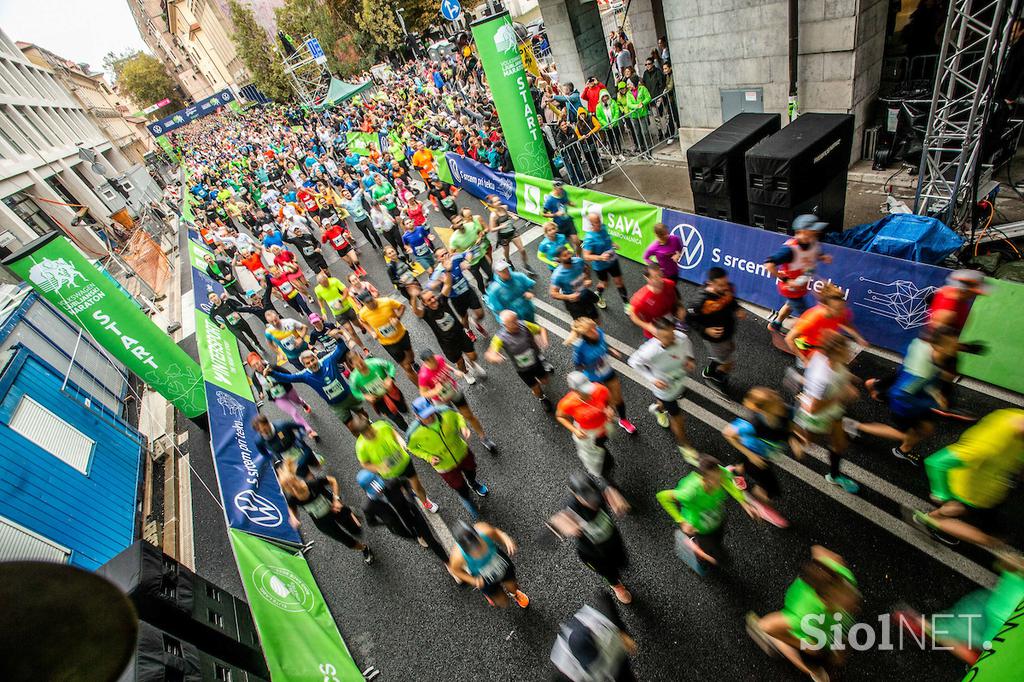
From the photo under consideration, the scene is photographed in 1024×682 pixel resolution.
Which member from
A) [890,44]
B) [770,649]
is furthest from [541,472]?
[890,44]

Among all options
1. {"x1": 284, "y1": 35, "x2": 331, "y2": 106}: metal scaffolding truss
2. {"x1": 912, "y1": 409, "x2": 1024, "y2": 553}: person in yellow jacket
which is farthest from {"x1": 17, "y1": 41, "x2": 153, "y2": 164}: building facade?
{"x1": 912, "y1": 409, "x2": 1024, "y2": 553}: person in yellow jacket

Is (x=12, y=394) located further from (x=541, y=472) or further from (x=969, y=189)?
(x=969, y=189)

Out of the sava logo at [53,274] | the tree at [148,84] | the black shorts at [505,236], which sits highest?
the tree at [148,84]

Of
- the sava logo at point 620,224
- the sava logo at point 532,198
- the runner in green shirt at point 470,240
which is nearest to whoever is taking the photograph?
the runner in green shirt at point 470,240

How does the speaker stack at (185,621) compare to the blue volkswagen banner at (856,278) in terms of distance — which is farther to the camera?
the blue volkswagen banner at (856,278)

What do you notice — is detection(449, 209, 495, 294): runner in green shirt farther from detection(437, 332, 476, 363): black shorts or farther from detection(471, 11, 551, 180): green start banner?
detection(471, 11, 551, 180): green start banner

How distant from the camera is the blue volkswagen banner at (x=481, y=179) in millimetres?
13547

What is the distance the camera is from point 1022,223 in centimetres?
682

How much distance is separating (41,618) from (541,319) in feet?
28.6

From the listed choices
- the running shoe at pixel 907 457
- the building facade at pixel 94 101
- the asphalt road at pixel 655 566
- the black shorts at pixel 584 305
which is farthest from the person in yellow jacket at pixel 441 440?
the building facade at pixel 94 101

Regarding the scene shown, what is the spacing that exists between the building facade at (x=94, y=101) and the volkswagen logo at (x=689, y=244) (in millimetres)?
64497

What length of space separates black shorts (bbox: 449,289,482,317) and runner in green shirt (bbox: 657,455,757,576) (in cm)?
500

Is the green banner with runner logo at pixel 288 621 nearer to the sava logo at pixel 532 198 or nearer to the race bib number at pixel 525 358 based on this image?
the race bib number at pixel 525 358

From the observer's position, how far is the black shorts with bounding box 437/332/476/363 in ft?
25.4
